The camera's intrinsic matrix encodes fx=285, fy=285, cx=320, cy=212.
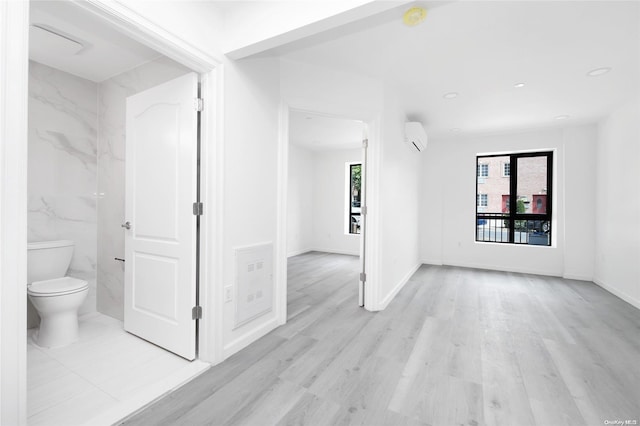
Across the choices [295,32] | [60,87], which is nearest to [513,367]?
[295,32]

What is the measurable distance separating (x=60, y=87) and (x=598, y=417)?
188 inches

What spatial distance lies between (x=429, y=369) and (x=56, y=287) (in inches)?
117

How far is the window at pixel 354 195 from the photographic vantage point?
22.8 feet

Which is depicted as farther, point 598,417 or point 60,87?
point 60,87

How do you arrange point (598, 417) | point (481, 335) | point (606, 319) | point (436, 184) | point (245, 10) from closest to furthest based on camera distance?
point (598, 417)
point (245, 10)
point (481, 335)
point (606, 319)
point (436, 184)

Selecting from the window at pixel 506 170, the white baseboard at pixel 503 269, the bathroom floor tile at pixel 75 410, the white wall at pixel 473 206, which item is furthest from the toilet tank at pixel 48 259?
the window at pixel 506 170

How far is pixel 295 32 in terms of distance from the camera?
179 cm

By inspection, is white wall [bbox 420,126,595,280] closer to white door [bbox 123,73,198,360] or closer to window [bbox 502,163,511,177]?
window [bbox 502,163,511,177]

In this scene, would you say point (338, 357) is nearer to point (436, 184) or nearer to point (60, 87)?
point (60, 87)

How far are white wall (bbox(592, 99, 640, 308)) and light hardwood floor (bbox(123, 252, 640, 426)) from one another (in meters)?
0.52

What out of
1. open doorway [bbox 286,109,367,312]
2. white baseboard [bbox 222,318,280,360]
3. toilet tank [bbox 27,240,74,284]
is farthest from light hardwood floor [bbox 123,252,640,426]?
open doorway [bbox 286,109,367,312]

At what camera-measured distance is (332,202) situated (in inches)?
276

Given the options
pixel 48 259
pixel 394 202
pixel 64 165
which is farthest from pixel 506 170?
pixel 48 259

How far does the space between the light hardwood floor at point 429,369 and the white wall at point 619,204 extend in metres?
0.52
